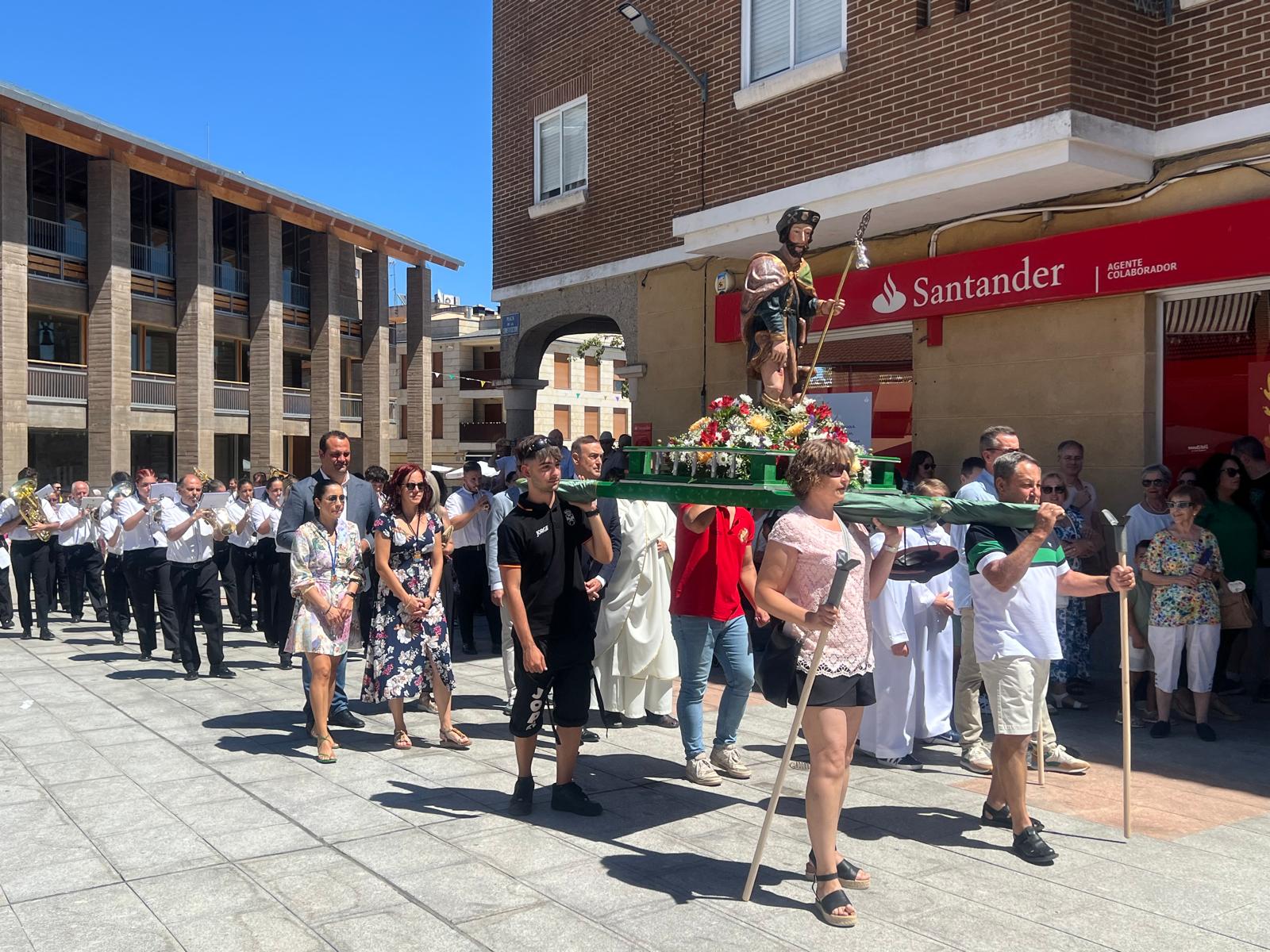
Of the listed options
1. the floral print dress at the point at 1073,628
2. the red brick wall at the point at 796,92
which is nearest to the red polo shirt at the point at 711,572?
the floral print dress at the point at 1073,628

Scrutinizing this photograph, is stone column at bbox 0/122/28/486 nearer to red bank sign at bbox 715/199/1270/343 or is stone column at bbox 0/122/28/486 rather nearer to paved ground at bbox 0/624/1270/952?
paved ground at bbox 0/624/1270/952

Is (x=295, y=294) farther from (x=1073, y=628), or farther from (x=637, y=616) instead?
(x=1073, y=628)

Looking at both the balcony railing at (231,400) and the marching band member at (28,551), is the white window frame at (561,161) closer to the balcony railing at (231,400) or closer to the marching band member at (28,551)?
the marching band member at (28,551)

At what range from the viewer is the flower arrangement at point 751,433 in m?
5.46

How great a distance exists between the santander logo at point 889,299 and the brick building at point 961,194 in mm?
36

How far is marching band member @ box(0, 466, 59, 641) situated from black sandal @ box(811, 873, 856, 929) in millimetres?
11377

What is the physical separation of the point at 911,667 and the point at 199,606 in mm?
6510

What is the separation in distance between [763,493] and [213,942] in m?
2.88

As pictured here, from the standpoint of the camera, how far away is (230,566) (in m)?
13.7

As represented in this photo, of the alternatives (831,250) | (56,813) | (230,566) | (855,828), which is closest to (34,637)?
(230,566)

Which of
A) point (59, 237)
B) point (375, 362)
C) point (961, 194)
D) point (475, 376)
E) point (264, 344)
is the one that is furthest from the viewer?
point (475, 376)

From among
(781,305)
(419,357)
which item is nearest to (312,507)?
(781,305)

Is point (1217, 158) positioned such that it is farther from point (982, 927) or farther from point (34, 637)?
point (34, 637)

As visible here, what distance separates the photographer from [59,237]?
3359 centimetres
